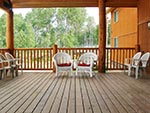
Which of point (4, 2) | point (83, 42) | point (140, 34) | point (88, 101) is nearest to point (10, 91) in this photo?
point (88, 101)

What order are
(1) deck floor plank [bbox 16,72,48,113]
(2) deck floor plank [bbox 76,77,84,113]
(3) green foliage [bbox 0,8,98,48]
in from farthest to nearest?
(3) green foliage [bbox 0,8,98,48] < (1) deck floor plank [bbox 16,72,48,113] < (2) deck floor plank [bbox 76,77,84,113]

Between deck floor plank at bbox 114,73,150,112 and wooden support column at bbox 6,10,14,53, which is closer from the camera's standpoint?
deck floor plank at bbox 114,73,150,112

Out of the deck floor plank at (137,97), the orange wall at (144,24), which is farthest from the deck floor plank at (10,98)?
the orange wall at (144,24)

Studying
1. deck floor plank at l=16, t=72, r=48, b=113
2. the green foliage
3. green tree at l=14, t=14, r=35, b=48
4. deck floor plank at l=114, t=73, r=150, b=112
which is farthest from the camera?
the green foliage

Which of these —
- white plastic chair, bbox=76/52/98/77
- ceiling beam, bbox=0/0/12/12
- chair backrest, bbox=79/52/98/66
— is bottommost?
white plastic chair, bbox=76/52/98/77

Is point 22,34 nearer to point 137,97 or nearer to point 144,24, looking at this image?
point 144,24

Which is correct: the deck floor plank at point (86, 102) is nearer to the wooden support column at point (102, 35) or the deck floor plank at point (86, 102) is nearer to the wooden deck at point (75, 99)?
the wooden deck at point (75, 99)

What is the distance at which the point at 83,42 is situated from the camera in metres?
25.6

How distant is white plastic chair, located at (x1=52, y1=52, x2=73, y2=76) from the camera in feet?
28.2

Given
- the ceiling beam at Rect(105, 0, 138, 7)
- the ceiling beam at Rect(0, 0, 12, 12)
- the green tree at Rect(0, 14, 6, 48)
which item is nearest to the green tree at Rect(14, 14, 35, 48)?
the green tree at Rect(0, 14, 6, 48)

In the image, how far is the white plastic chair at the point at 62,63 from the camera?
8594mm

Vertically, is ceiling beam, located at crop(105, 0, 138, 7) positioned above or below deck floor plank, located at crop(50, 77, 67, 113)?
above

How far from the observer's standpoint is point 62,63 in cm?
923

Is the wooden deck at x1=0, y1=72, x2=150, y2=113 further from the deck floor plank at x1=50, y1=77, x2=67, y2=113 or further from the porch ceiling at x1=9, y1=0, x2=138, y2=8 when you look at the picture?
the porch ceiling at x1=9, y1=0, x2=138, y2=8
